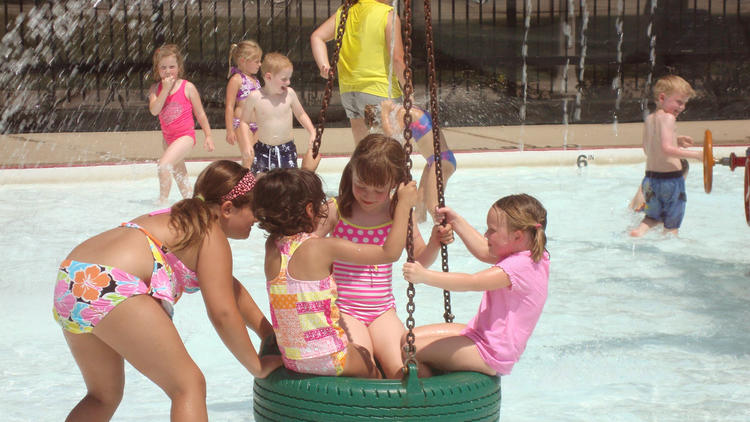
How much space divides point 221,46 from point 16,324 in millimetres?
13945

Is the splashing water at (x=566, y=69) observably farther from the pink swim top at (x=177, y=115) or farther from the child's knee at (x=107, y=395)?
the child's knee at (x=107, y=395)

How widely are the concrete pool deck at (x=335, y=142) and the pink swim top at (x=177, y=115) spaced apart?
6.49 ft

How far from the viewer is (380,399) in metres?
2.96

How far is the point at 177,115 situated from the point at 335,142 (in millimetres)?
3500

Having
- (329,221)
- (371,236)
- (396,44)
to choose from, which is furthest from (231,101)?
(371,236)

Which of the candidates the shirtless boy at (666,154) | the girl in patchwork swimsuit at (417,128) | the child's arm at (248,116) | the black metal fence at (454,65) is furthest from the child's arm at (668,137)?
the black metal fence at (454,65)

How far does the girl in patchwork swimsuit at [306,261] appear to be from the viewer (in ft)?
10.5

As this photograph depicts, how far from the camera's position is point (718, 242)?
745cm

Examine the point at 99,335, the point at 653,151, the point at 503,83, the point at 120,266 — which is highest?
the point at 120,266

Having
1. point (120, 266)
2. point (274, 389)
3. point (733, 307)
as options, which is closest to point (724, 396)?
point (733, 307)

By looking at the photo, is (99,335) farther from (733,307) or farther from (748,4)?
(748,4)

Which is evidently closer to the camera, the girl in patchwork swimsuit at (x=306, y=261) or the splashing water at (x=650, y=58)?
the girl in patchwork swimsuit at (x=306, y=261)

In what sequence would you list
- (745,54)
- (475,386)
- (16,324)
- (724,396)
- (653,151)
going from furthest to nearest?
1. (745,54)
2. (653,151)
3. (16,324)
4. (724,396)
5. (475,386)

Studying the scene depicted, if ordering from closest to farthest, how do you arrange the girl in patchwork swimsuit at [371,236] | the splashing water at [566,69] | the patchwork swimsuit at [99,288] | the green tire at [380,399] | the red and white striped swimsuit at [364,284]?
the green tire at [380,399]
the patchwork swimsuit at [99,288]
the girl in patchwork swimsuit at [371,236]
the red and white striped swimsuit at [364,284]
the splashing water at [566,69]
